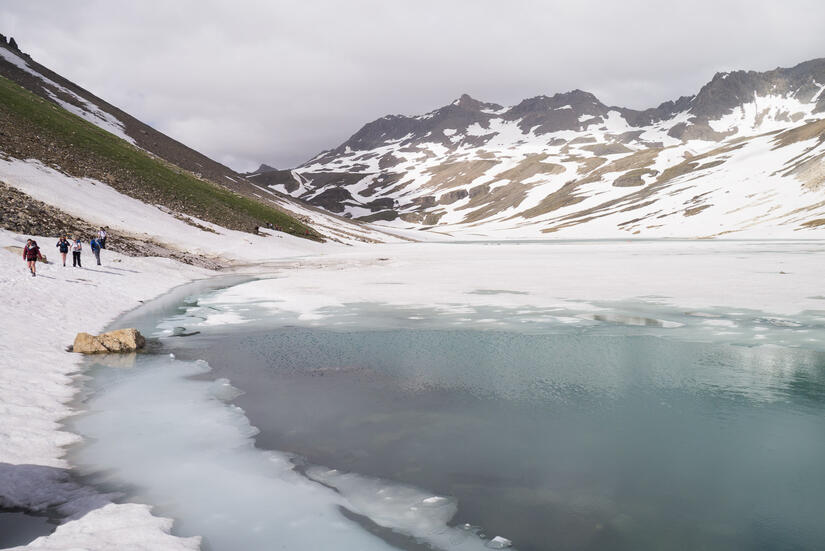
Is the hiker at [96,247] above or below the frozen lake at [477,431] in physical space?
above

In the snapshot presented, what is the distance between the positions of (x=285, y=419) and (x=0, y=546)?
493cm

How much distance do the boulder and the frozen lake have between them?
3.59 feet

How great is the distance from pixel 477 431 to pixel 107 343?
41.1 ft

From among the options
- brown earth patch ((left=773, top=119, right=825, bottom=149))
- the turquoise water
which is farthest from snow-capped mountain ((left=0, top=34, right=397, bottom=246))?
brown earth patch ((left=773, top=119, right=825, bottom=149))

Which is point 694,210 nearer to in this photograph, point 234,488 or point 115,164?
point 115,164

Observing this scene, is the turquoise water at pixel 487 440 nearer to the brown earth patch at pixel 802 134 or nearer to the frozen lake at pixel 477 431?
the frozen lake at pixel 477 431

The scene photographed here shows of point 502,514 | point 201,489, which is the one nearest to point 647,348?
point 502,514

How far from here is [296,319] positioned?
68.4ft

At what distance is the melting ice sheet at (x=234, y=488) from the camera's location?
21.1 feet

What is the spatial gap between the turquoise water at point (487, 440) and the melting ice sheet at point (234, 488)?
35 millimetres

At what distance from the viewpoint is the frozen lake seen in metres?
6.60

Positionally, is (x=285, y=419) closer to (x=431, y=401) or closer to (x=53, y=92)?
(x=431, y=401)

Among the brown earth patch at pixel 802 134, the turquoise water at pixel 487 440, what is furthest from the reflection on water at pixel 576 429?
the brown earth patch at pixel 802 134

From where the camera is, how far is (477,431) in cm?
943
